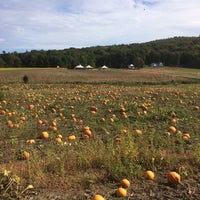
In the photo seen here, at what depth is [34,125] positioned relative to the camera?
8523 mm

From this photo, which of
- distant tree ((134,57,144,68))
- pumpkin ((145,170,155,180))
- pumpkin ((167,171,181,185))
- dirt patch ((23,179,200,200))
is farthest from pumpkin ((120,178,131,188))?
distant tree ((134,57,144,68))

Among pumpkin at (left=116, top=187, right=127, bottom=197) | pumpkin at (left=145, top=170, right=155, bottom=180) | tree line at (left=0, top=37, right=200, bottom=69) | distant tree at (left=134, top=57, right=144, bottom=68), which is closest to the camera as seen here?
pumpkin at (left=116, top=187, right=127, bottom=197)

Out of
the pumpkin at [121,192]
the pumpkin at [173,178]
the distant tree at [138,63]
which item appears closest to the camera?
the pumpkin at [121,192]

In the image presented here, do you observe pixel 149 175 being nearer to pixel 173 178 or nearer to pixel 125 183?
pixel 173 178

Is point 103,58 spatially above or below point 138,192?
above

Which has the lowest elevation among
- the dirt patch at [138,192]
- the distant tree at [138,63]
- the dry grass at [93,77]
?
the dry grass at [93,77]

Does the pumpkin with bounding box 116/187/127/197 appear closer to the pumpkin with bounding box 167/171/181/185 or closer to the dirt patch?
the dirt patch

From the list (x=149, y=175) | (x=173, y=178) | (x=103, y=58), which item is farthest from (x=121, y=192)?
Answer: (x=103, y=58)

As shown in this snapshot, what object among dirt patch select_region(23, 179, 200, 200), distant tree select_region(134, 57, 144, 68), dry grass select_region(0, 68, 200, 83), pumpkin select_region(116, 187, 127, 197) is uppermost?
→ distant tree select_region(134, 57, 144, 68)

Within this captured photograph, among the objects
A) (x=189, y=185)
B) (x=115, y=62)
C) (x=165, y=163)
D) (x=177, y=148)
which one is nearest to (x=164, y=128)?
(x=177, y=148)

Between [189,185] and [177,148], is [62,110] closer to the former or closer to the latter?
[177,148]

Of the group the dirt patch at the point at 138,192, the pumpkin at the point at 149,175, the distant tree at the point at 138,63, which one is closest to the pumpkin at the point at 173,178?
the dirt patch at the point at 138,192

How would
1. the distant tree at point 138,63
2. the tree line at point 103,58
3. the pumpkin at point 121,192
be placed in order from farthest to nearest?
the distant tree at point 138,63, the tree line at point 103,58, the pumpkin at point 121,192

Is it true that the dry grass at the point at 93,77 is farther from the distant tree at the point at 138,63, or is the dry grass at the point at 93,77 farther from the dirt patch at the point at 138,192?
the distant tree at the point at 138,63
